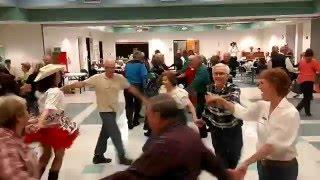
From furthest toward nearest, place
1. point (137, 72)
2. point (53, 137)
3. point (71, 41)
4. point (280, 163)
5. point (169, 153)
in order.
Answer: point (71, 41) → point (137, 72) → point (53, 137) → point (280, 163) → point (169, 153)

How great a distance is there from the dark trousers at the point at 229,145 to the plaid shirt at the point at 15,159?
67.5 inches

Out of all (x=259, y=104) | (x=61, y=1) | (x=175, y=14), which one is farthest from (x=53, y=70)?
(x=175, y=14)

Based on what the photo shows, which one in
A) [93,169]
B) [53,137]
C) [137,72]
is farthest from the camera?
[137,72]

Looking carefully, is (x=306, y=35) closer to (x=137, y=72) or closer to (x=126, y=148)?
(x=137, y=72)

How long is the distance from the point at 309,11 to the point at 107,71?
8.03 m

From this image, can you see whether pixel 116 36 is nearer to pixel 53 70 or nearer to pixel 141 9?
pixel 141 9

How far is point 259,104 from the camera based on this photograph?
2812mm

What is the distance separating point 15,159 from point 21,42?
38.4 ft

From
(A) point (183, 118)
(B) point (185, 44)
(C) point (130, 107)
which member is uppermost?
(B) point (185, 44)

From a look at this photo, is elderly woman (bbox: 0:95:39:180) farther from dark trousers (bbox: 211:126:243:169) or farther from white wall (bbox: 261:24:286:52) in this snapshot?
white wall (bbox: 261:24:286:52)

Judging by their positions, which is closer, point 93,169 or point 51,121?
point 51,121

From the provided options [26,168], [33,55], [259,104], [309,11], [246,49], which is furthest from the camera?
[246,49]

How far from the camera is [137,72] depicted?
744cm

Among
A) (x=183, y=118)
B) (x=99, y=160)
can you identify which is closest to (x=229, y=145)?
(x=183, y=118)
